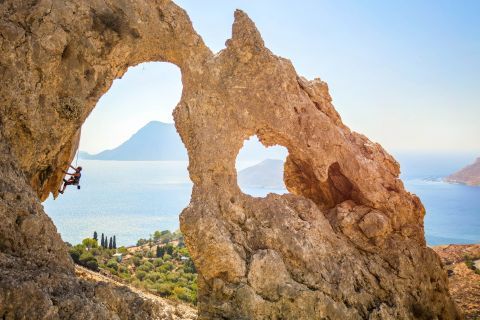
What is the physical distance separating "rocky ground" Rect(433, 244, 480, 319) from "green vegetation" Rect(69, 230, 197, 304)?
17.8 meters

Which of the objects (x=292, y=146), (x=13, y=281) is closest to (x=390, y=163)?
(x=292, y=146)

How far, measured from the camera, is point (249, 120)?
14352mm

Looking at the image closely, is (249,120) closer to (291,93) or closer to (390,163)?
(291,93)

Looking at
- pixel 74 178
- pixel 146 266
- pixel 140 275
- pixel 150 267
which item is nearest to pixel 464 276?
pixel 74 178

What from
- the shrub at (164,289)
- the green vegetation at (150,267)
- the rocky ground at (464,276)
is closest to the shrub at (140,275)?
the green vegetation at (150,267)

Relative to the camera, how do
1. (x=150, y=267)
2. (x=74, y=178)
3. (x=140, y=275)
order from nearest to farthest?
(x=74, y=178)
(x=140, y=275)
(x=150, y=267)

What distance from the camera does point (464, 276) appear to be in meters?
23.1

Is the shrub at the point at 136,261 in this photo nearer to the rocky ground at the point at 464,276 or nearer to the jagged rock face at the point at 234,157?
the jagged rock face at the point at 234,157

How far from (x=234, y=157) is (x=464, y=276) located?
715 inches

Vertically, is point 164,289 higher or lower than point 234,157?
lower

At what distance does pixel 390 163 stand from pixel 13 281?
15400 mm

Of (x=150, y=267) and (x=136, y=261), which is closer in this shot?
(x=150, y=267)

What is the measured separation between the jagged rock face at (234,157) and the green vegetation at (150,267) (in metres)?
16.7

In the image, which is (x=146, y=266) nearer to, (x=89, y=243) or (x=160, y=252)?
(x=160, y=252)
